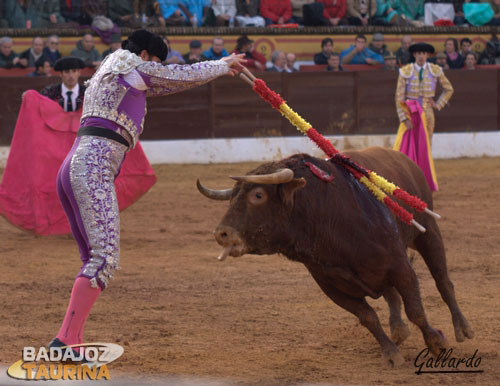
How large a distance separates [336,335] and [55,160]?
3362 millimetres

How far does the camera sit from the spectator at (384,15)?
1281 centimetres

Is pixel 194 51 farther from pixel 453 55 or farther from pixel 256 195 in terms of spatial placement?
pixel 256 195

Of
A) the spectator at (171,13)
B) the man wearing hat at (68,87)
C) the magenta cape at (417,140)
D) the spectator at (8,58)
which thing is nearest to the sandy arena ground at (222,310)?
the magenta cape at (417,140)

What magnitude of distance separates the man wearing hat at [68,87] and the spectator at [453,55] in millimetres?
6691

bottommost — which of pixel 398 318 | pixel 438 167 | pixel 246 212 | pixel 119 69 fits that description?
pixel 438 167

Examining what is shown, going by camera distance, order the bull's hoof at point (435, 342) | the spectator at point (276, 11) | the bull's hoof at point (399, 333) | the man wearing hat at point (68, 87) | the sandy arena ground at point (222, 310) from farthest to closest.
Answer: the spectator at point (276, 11), the man wearing hat at point (68, 87), the bull's hoof at point (399, 333), the bull's hoof at point (435, 342), the sandy arena ground at point (222, 310)

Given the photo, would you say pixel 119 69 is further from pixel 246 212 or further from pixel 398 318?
pixel 398 318

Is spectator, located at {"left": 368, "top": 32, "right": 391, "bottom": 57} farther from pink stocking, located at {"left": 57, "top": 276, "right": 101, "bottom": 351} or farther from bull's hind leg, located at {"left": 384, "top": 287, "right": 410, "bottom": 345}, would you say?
pink stocking, located at {"left": 57, "top": 276, "right": 101, "bottom": 351}

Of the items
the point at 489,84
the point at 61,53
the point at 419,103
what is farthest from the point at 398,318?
the point at 489,84

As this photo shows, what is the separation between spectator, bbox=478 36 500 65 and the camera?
12797mm

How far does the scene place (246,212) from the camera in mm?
3453

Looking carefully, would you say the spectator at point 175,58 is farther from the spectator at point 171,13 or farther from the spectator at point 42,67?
the spectator at point 42,67

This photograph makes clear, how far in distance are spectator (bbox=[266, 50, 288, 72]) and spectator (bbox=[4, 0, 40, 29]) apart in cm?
289

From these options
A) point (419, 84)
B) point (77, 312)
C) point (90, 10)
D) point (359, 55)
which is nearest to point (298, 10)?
point (359, 55)
